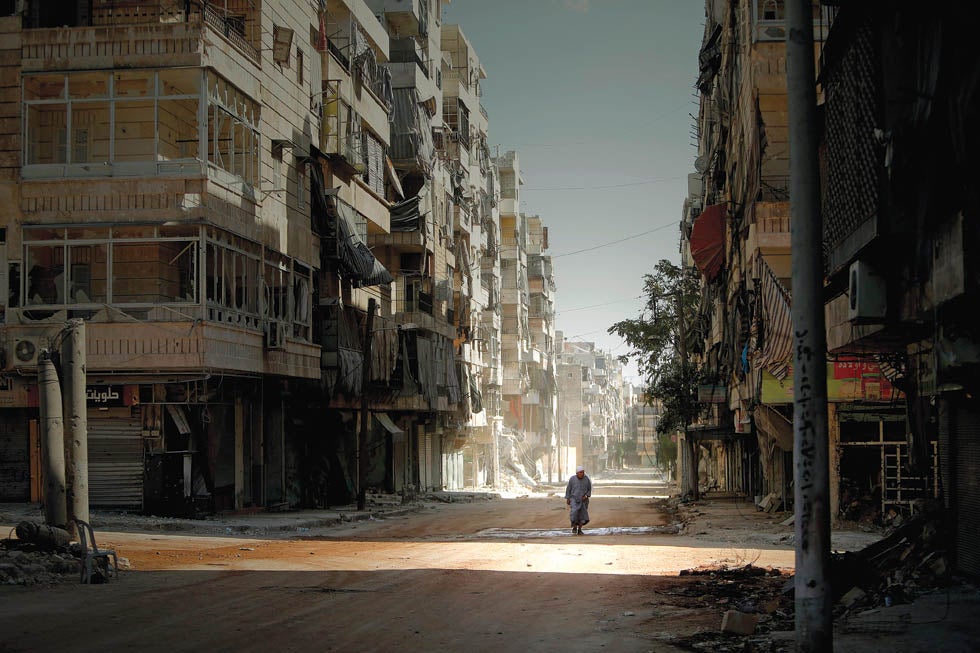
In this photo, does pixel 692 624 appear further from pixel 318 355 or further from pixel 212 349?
pixel 318 355

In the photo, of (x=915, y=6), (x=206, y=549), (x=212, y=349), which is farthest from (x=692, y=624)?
(x=212, y=349)

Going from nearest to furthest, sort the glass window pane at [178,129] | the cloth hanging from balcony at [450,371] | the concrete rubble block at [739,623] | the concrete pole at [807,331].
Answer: the concrete pole at [807,331] < the concrete rubble block at [739,623] < the glass window pane at [178,129] < the cloth hanging from balcony at [450,371]

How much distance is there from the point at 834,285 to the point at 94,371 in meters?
18.3

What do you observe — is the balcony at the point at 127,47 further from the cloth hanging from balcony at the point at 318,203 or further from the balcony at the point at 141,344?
the cloth hanging from balcony at the point at 318,203

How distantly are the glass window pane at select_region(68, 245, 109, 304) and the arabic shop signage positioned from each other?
7.28 ft

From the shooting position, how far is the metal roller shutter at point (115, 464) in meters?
25.8

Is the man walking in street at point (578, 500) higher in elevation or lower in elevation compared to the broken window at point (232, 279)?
lower

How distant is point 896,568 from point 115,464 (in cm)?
1972

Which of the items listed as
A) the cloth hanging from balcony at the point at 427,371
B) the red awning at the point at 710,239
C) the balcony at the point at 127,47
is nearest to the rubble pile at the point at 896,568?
the balcony at the point at 127,47

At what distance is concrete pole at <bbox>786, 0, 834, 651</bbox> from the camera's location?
7.43 m

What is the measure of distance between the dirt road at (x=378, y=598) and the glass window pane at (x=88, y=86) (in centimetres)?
1100

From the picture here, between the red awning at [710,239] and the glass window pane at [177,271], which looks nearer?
the glass window pane at [177,271]

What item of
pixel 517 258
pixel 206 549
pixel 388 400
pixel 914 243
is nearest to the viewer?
pixel 914 243

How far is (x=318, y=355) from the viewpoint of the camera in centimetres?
3403
